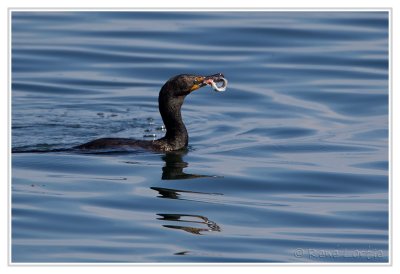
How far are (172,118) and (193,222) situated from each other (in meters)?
3.77

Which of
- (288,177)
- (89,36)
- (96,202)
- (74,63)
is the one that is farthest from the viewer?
(89,36)

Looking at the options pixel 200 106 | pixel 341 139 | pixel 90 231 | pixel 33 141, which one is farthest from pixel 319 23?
pixel 90 231

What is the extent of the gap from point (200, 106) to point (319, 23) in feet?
24.7

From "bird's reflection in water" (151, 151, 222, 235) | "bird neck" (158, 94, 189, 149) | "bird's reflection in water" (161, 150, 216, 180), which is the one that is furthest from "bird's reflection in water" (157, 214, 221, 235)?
"bird neck" (158, 94, 189, 149)

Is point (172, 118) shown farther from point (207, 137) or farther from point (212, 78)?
point (207, 137)

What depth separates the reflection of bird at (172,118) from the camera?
13570 mm

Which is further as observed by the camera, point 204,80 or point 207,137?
point 207,137

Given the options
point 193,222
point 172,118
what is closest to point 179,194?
point 193,222

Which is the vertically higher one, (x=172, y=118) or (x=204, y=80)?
(x=204, y=80)

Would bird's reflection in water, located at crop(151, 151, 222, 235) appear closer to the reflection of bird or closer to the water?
the water

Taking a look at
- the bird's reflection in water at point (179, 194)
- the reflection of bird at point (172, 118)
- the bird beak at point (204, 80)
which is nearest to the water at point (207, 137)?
the bird's reflection in water at point (179, 194)

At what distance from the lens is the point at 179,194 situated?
1156 centimetres

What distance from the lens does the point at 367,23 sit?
23391mm

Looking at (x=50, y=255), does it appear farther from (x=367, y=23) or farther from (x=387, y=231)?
(x=367, y=23)
